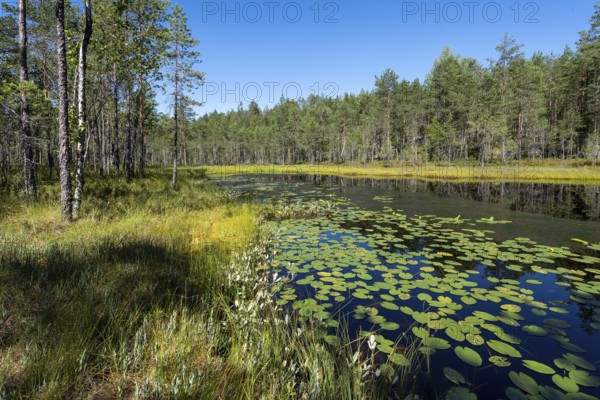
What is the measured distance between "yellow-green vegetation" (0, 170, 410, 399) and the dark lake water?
94 centimetres

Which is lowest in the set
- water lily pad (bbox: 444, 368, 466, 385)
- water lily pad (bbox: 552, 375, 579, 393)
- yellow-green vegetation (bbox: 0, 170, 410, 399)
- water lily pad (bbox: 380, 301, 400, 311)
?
water lily pad (bbox: 444, 368, 466, 385)

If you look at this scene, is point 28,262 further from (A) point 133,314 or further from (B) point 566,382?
(B) point 566,382

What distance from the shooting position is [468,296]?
568 cm

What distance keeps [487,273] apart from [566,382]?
387 cm

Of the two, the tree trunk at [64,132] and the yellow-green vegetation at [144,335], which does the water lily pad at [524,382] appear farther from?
the tree trunk at [64,132]

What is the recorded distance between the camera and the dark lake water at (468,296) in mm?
3695

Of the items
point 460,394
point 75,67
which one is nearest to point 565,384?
point 460,394

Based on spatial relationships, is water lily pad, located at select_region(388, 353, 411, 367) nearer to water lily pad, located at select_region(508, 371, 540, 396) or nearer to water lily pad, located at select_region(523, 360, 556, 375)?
water lily pad, located at select_region(508, 371, 540, 396)

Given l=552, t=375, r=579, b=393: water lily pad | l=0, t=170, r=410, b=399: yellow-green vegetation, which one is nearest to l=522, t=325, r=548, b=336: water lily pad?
l=552, t=375, r=579, b=393: water lily pad

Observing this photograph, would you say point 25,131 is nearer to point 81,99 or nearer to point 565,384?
point 81,99

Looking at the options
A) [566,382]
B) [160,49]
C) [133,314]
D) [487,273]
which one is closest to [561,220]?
[487,273]

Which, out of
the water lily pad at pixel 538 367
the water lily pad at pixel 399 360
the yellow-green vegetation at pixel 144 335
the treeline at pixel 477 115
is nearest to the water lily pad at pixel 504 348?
the water lily pad at pixel 538 367

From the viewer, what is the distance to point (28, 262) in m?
4.70

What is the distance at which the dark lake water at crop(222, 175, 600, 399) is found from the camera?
3.70 metres
